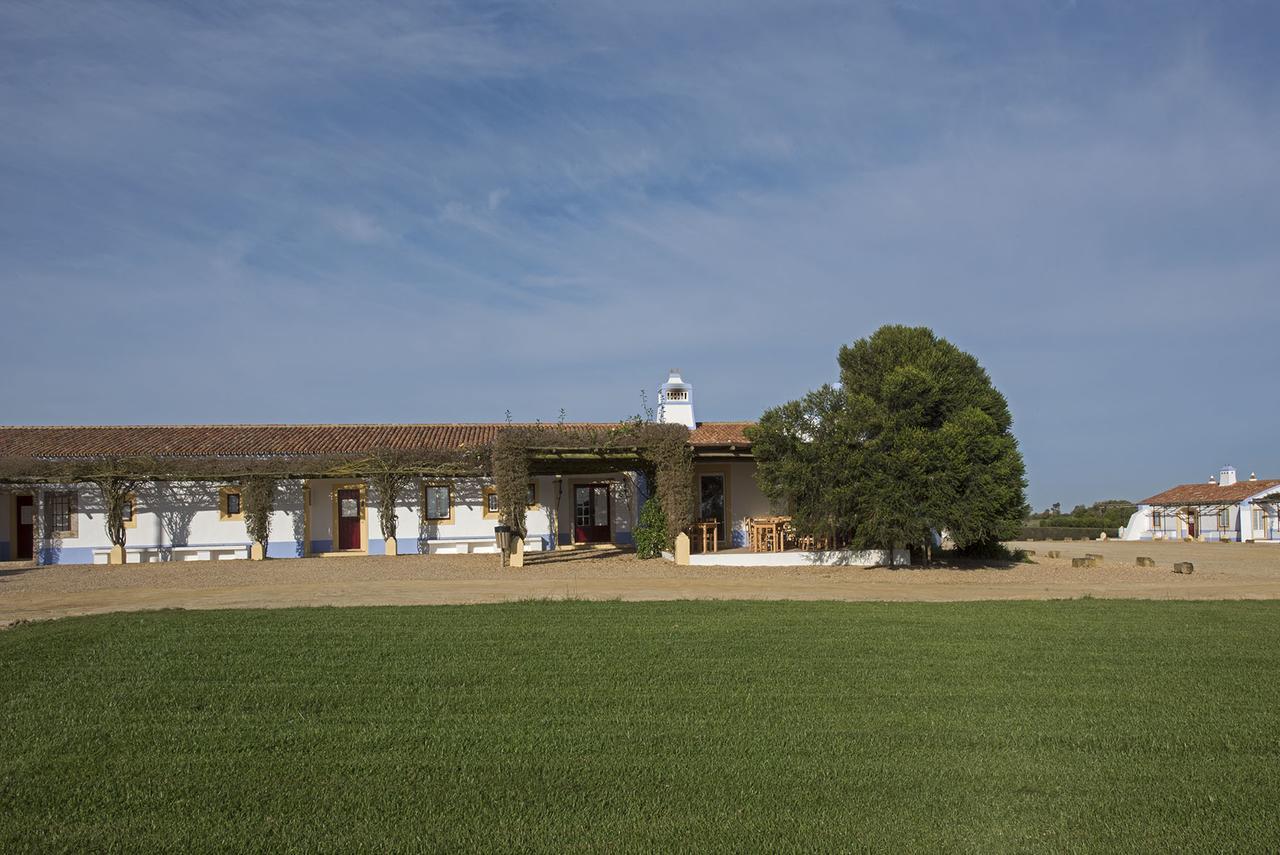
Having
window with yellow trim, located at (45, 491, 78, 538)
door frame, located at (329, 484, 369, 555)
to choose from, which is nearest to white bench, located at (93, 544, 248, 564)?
window with yellow trim, located at (45, 491, 78, 538)

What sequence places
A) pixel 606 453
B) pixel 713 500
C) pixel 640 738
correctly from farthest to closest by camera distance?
1. pixel 713 500
2. pixel 606 453
3. pixel 640 738

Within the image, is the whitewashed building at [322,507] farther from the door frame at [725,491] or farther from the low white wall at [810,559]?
the low white wall at [810,559]

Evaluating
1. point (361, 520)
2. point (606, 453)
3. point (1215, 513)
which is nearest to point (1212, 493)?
point (1215, 513)

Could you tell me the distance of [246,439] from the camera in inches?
1023

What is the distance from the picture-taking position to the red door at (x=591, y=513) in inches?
1035

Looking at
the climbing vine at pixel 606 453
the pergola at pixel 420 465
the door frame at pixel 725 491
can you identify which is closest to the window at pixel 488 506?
the pergola at pixel 420 465

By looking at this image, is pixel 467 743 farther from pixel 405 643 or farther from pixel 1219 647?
pixel 1219 647

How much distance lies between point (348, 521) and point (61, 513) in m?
6.85

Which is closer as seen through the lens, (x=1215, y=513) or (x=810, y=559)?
(x=810, y=559)

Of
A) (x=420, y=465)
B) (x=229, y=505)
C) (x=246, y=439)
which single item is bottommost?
(x=229, y=505)

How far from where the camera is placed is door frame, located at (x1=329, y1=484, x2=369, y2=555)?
79.7 ft

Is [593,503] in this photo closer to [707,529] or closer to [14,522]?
[707,529]

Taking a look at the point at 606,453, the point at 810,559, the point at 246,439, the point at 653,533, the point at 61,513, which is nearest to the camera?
the point at 810,559

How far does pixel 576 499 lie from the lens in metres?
26.2
